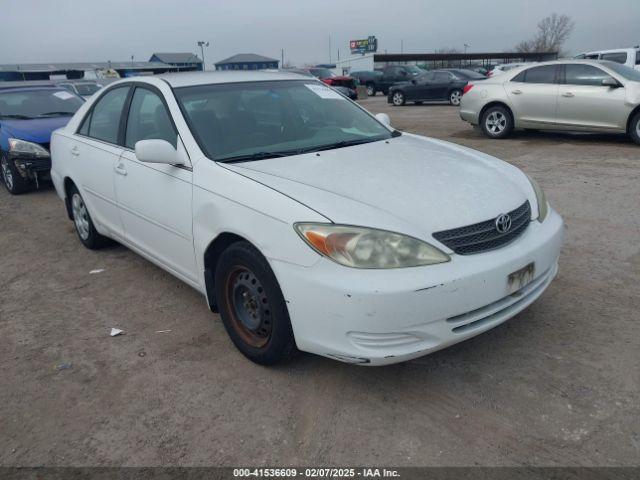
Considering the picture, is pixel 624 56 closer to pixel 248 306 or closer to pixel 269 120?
pixel 269 120

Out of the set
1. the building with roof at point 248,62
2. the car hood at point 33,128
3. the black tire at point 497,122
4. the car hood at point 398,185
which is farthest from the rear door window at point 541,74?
the building with roof at point 248,62

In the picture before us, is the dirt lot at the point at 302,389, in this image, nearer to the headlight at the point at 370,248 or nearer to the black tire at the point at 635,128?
the headlight at the point at 370,248

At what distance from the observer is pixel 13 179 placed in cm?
779

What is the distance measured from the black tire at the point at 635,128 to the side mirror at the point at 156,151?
861cm

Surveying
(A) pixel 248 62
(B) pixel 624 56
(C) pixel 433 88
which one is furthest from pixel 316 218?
(A) pixel 248 62

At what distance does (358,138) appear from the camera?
12.6 ft

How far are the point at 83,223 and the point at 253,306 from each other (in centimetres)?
295

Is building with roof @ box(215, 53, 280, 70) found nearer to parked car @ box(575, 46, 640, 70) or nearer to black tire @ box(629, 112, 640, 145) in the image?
parked car @ box(575, 46, 640, 70)

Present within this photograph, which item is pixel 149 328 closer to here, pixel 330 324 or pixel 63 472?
pixel 63 472

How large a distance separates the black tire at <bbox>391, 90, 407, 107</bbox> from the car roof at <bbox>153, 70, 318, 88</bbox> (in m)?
17.0

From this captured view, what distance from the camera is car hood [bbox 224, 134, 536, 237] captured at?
261 centimetres

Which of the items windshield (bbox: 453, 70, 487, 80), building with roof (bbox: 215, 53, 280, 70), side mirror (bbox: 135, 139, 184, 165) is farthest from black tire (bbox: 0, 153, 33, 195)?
building with roof (bbox: 215, 53, 280, 70)

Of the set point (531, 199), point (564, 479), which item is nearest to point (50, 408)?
point (564, 479)

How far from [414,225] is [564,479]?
1.25 metres
